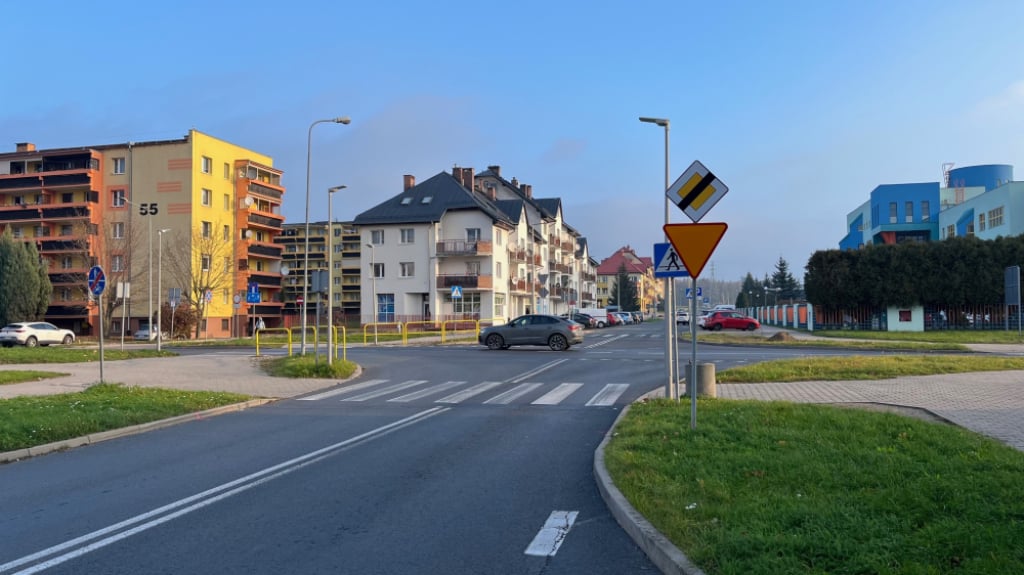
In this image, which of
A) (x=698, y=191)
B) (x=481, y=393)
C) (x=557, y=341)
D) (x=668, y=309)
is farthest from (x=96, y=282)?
(x=557, y=341)

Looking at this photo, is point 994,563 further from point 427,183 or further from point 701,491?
point 427,183

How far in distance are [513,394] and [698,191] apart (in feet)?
24.5

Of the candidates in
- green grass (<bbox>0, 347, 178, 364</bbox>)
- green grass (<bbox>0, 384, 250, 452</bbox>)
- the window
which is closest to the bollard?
green grass (<bbox>0, 384, 250, 452</bbox>)

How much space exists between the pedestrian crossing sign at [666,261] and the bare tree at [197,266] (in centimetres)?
5001

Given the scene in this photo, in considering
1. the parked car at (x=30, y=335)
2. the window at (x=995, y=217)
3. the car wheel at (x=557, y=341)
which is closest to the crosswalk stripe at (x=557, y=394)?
the car wheel at (x=557, y=341)

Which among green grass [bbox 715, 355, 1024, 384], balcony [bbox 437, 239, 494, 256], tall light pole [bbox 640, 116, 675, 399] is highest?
balcony [bbox 437, 239, 494, 256]

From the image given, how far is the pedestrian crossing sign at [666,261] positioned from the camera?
1116cm

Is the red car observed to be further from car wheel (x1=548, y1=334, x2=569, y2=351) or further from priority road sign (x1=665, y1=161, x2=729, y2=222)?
priority road sign (x1=665, y1=161, x2=729, y2=222)

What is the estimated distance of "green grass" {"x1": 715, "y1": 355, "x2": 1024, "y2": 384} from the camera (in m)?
16.6

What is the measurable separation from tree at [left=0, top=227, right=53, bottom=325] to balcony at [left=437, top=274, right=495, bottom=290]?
29.6m

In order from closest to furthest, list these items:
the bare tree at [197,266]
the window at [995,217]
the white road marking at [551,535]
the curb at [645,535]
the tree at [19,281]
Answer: the curb at [645,535], the white road marking at [551,535], the tree at [19,281], the window at [995,217], the bare tree at [197,266]

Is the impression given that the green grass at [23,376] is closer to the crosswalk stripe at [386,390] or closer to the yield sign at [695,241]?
the crosswalk stripe at [386,390]

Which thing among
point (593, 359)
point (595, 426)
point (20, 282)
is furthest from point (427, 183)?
point (595, 426)

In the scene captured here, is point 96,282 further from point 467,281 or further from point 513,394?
point 467,281
